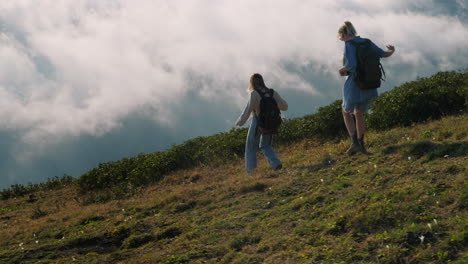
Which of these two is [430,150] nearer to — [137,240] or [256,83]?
[256,83]

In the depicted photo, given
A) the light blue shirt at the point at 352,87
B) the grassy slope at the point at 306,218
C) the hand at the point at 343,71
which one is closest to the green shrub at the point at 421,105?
the grassy slope at the point at 306,218

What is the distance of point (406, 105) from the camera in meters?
A: 14.0

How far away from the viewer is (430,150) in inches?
368

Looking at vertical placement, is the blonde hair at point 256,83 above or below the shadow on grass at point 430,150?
above

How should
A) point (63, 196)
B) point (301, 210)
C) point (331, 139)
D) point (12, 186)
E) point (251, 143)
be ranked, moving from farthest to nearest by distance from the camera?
point (12, 186)
point (63, 196)
point (331, 139)
point (251, 143)
point (301, 210)

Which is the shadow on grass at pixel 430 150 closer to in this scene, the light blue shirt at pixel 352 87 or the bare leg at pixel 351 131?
the bare leg at pixel 351 131

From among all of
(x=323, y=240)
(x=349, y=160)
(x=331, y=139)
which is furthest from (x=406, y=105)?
(x=323, y=240)

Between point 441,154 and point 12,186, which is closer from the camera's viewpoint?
point 441,154

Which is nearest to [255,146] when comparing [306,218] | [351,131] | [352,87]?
[351,131]

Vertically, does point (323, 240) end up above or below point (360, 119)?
below

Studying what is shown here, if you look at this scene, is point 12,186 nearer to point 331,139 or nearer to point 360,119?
point 331,139

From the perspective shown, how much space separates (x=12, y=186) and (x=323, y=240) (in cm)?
1449

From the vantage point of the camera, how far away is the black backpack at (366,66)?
9.43 meters

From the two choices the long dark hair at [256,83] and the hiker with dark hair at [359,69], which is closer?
the hiker with dark hair at [359,69]
